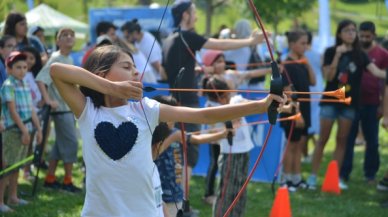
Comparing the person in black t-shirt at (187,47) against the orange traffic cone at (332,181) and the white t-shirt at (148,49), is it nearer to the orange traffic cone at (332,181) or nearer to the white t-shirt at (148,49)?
the orange traffic cone at (332,181)

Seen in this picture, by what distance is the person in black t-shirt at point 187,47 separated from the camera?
6.29m

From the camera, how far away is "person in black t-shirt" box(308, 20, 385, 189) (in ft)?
25.1

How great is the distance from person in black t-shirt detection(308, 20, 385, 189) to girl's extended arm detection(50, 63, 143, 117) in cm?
492

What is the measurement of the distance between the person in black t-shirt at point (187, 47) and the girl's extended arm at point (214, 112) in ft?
9.64

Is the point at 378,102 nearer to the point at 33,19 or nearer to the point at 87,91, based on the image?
the point at 87,91

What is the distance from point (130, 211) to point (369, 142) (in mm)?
5645

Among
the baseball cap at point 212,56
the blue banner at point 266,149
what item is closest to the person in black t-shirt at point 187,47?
the baseball cap at point 212,56

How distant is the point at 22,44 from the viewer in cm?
767

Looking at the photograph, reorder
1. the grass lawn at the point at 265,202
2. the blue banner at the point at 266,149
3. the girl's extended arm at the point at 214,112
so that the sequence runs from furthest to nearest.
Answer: the blue banner at the point at 266,149, the grass lawn at the point at 265,202, the girl's extended arm at the point at 214,112

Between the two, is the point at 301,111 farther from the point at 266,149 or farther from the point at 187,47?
the point at 187,47

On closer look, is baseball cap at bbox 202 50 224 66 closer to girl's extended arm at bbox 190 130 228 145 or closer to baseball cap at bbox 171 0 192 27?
baseball cap at bbox 171 0 192 27

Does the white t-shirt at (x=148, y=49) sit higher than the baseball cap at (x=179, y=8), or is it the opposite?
the baseball cap at (x=179, y=8)

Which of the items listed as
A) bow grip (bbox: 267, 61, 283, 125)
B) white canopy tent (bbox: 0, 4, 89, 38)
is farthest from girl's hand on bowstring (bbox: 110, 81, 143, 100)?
white canopy tent (bbox: 0, 4, 89, 38)

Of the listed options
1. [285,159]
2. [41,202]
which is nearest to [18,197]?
[41,202]
